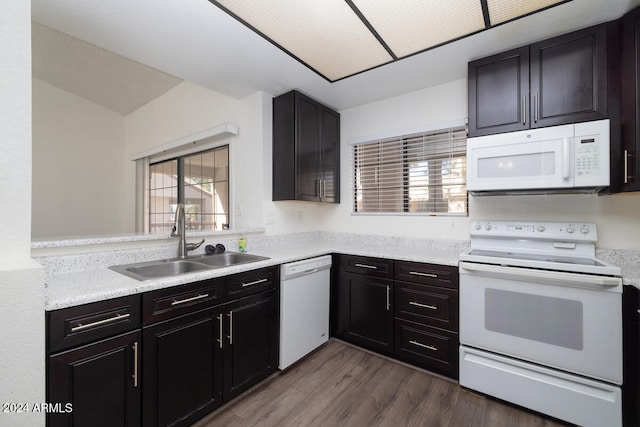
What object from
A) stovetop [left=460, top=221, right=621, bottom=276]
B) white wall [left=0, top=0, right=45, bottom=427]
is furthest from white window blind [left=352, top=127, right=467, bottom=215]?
white wall [left=0, top=0, right=45, bottom=427]

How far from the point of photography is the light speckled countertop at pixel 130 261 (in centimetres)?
121

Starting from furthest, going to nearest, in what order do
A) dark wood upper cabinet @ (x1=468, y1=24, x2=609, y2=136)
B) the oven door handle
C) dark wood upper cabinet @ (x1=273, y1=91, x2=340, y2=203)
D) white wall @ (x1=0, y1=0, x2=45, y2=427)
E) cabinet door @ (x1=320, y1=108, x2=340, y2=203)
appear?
cabinet door @ (x1=320, y1=108, x2=340, y2=203) → dark wood upper cabinet @ (x1=273, y1=91, x2=340, y2=203) → dark wood upper cabinet @ (x1=468, y1=24, x2=609, y2=136) → the oven door handle → white wall @ (x1=0, y1=0, x2=45, y2=427)

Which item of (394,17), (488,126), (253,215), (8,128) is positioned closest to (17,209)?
(8,128)

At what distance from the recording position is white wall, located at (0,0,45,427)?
97 centimetres

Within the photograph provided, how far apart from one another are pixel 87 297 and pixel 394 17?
2175 mm

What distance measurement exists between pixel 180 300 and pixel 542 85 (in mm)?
2656

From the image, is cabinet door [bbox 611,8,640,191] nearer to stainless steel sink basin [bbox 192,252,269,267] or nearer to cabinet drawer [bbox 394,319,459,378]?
cabinet drawer [bbox 394,319,459,378]

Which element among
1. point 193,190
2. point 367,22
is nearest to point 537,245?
point 367,22

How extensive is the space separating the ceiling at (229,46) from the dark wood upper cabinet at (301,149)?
0.49ft

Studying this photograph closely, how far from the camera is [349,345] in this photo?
2.53 metres

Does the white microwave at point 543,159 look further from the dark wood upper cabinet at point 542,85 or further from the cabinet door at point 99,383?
the cabinet door at point 99,383

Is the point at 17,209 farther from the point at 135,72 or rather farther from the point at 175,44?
the point at 135,72

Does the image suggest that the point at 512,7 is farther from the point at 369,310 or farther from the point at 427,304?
the point at 369,310

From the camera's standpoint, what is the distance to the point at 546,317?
1643mm
